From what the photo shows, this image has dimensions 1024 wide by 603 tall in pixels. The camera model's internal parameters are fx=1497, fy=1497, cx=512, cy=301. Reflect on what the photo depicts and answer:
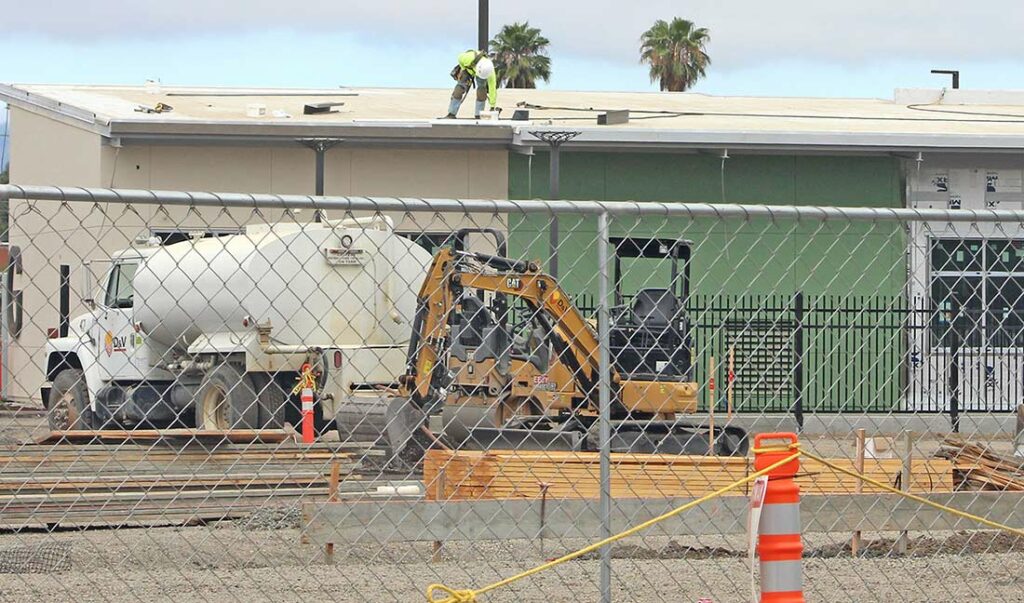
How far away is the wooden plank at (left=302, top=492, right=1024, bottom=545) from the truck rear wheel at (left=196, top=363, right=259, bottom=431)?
9103mm

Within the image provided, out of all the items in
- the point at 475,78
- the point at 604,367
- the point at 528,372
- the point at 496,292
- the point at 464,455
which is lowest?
the point at 528,372

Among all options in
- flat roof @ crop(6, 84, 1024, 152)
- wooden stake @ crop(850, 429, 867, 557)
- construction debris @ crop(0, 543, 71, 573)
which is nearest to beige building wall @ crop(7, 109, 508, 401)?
flat roof @ crop(6, 84, 1024, 152)

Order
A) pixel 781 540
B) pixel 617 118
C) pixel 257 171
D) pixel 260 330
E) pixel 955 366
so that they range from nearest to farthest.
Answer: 1. pixel 781 540
2. pixel 955 366
3. pixel 260 330
4. pixel 257 171
5. pixel 617 118

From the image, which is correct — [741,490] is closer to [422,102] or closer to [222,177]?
[222,177]

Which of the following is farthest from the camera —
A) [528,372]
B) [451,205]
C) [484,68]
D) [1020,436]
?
[484,68]

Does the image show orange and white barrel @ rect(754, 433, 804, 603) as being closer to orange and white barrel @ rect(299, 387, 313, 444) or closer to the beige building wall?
orange and white barrel @ rect(299, 387, 313, 444)

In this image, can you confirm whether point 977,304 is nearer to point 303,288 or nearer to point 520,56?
point 303,288

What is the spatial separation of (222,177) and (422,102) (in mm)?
6582

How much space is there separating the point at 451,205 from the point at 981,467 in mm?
6826

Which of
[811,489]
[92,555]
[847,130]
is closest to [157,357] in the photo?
[92,555]

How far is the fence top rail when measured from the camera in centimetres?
505

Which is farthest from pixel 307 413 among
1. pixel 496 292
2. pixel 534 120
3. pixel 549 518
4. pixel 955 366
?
pixel 534 120

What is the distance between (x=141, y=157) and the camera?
2436cm

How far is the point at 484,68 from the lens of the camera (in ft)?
83.8
